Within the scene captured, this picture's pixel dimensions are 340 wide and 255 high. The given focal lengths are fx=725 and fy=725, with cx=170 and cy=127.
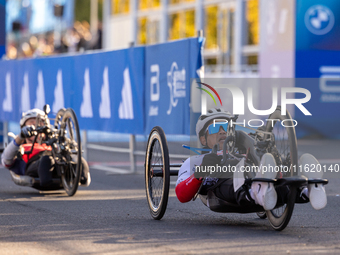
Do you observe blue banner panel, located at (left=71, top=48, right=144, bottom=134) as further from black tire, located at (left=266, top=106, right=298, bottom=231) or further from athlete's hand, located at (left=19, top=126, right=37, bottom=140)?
black tire, located at (left=266, top=106, right=298, bottom=231)

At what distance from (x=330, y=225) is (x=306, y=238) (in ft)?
2.87

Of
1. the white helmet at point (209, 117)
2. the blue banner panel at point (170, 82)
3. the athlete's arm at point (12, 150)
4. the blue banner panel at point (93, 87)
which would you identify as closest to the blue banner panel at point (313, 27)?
the blue banner panel at point (93, 87)

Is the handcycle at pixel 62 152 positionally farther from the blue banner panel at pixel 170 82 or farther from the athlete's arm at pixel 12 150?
the blue banner panel at pixel 170 82

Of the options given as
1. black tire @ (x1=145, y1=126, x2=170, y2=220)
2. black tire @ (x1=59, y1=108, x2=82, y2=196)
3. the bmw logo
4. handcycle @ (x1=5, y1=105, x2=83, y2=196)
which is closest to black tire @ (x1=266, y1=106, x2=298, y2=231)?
black tire @ (x1=145, y1=126, x2=170, y2=220)

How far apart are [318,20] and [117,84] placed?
12.4 metres

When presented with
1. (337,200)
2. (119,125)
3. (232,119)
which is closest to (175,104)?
(119,125)

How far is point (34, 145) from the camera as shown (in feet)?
31.0

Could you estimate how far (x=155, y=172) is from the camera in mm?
6953

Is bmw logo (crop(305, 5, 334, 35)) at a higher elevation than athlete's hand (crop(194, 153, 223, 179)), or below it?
higher

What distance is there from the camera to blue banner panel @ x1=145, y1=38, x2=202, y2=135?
9977mm

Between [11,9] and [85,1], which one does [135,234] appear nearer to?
[11,9]

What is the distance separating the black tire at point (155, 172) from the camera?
6.58 m

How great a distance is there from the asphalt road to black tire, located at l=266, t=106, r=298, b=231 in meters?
0.13

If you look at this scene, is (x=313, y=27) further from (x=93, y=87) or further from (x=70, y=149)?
(x=70, y=149)
